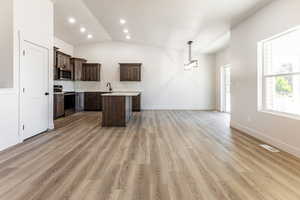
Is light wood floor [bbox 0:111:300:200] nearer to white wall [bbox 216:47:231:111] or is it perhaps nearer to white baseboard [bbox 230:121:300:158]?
white baseboard [bbox 230:121:300:158]

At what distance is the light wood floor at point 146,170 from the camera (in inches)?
89.6

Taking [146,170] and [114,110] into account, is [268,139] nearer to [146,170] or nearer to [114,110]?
[146,170]

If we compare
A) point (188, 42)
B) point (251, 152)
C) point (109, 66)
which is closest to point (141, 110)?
point (109, 66)

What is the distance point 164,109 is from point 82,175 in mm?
8089

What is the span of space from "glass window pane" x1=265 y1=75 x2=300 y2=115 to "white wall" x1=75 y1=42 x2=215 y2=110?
605 centimetres

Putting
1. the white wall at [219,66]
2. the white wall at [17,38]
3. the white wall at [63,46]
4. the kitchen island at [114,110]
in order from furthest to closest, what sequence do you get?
the white wall at [219,66], the white wall at [63,46], the kitchen island at [114,110], the white wall at [17,38]

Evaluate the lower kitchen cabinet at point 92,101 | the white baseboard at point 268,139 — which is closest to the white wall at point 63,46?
the lower kitchen cabinet at point 92,101

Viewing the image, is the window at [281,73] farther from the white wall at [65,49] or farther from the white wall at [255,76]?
the white wall at [65,49]

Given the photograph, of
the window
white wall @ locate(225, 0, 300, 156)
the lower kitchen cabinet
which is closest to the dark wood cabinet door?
the lower kitchen cabinet

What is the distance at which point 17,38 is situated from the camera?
425 centimetres

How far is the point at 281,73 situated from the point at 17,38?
5163 millimetres

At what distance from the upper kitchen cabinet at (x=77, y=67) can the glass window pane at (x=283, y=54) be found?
7.33m

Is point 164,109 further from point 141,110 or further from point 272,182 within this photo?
point 272,182

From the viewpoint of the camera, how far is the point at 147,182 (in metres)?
2.54
